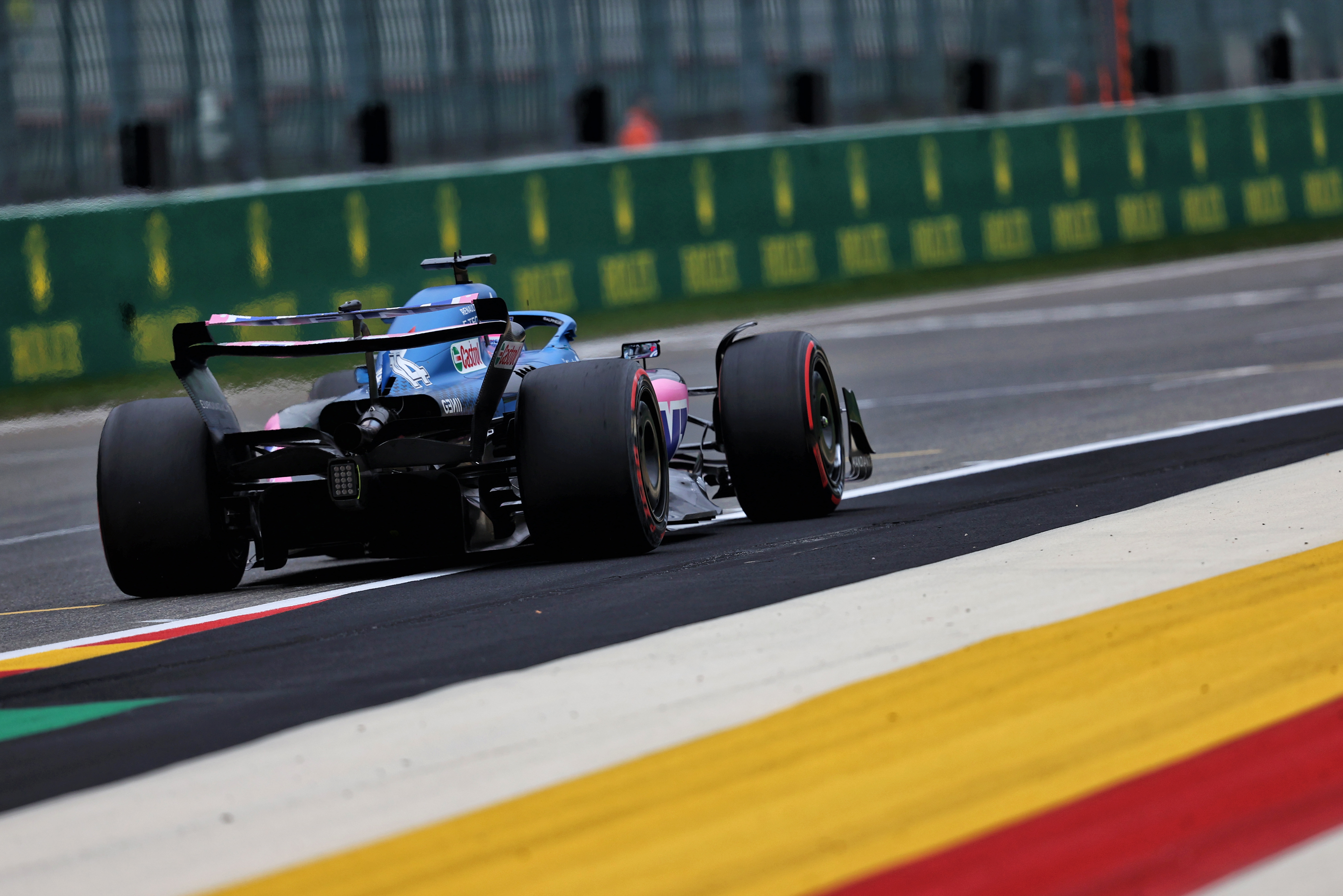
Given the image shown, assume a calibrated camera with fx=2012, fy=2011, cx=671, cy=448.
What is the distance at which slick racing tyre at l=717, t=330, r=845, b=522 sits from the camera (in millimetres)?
8625

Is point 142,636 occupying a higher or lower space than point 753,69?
lower

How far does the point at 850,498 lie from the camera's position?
980cm

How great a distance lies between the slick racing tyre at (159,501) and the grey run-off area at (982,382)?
147 millimetres

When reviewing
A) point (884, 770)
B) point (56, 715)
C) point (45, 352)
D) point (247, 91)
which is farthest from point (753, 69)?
point (884, 770)

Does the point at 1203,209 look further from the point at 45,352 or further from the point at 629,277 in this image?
the point at 45,352

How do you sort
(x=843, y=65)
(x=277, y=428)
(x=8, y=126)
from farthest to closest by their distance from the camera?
(x=843, y=65)
(x=8, y=126)
(x=277, y=428)

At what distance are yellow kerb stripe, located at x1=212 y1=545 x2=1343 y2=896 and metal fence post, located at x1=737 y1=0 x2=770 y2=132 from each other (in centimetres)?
1917

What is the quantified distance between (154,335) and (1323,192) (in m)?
16.1

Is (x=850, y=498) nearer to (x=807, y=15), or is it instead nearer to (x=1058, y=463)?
(x=1058, y=463)

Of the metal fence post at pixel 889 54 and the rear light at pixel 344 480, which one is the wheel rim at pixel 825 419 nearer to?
the rear light at pixel 344 480

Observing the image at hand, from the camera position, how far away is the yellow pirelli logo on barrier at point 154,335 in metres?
17.9

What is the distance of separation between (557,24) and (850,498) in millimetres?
14692

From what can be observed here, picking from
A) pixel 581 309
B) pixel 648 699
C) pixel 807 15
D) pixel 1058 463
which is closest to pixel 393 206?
pixel 581 309

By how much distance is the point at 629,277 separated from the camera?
21.2 meters
